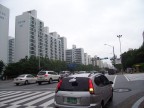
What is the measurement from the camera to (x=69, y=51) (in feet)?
596

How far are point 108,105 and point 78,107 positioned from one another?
297 centimetres

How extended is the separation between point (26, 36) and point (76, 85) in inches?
3757

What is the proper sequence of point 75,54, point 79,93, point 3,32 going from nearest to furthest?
1. point 79,93
2. point 3,32
3. point 75,54

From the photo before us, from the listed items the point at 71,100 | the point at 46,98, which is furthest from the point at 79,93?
the point at 46,98

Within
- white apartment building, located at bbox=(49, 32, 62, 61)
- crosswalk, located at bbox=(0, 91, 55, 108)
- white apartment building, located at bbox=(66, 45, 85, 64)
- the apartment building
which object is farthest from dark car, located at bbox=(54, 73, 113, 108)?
white apartment building, located at bbox=(66, 45, 85, 64)

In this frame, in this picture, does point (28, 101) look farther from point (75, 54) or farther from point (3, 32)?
point (75, 54)

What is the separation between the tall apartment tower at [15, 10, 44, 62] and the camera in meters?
99.1

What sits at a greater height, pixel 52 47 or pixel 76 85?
pixel 52 47

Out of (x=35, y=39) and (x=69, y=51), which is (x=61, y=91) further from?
(x=69, y=51)

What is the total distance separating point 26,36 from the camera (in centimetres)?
9944

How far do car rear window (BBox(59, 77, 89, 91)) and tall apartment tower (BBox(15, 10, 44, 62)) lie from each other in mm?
91016

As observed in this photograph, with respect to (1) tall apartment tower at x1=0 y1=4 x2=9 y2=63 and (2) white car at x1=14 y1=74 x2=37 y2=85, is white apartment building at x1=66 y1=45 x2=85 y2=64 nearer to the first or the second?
(1) tall apartment tower at x1=0 y1=4 x2=9 y2=63

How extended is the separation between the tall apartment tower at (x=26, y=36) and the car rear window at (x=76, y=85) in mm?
91016

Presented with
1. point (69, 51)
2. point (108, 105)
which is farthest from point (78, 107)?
point (69, 51)
